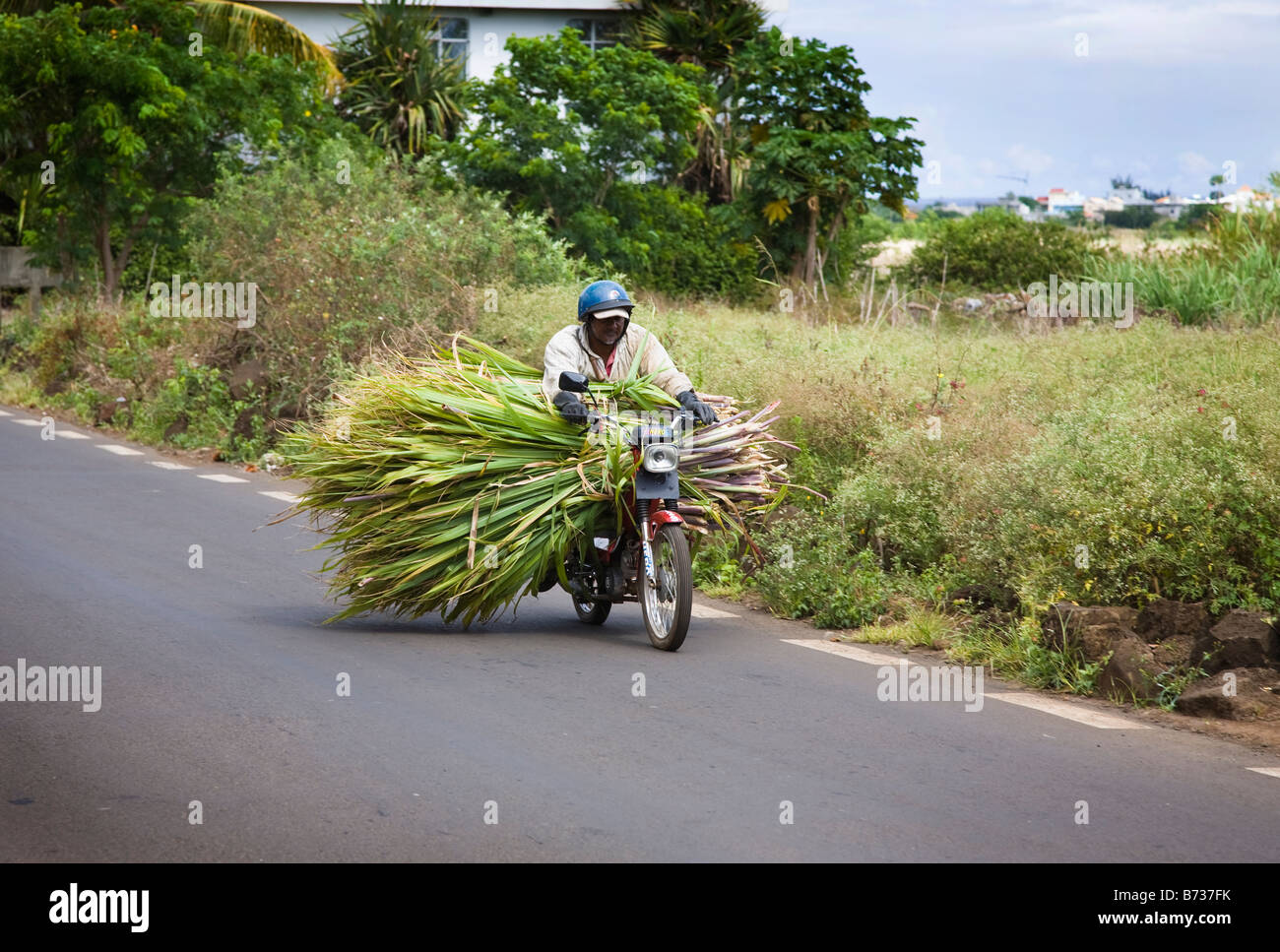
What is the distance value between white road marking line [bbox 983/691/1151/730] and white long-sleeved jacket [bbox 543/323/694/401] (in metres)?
2.54

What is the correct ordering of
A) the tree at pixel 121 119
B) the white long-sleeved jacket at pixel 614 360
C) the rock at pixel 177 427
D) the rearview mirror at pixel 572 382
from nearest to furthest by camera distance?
1. the rearview mirror at pixel 572 382
2. the white long-sleeved jacket at pixel 614 360
3. the rock at pixel 177 427
4. the tree at pixel 121 119

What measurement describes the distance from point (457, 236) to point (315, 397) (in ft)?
9.44

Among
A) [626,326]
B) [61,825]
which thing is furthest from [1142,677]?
[61,825]

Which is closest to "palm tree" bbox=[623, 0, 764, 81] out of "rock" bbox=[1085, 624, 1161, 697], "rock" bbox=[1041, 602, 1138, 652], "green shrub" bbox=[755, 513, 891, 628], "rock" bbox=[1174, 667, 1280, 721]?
"green shrub" bbox=[755, 513, 891, 628]

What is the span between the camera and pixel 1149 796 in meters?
5.57

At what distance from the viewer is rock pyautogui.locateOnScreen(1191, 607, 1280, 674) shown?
7.07m

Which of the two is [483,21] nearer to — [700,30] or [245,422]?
[700,30]

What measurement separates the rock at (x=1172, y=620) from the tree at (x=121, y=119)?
20716mm

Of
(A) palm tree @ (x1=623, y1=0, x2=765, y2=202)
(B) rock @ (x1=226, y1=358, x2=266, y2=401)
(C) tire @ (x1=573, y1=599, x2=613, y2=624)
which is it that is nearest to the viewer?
(C) tire @ (x1=573, y1=599, x2=613, y2=624)

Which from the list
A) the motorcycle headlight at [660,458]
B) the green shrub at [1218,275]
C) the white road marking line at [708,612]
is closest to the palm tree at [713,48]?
the green shrub at [1218,275]

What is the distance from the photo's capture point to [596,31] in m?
40.4

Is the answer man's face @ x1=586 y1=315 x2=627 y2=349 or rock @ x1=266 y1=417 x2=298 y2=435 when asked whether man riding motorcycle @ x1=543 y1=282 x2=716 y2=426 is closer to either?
man's face @ x1=586 y1=315 x2=627 y2=349

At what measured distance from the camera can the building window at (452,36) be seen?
4062 cm

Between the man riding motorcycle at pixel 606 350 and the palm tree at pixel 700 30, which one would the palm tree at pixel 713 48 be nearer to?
the palm tree at pixel 700 30
